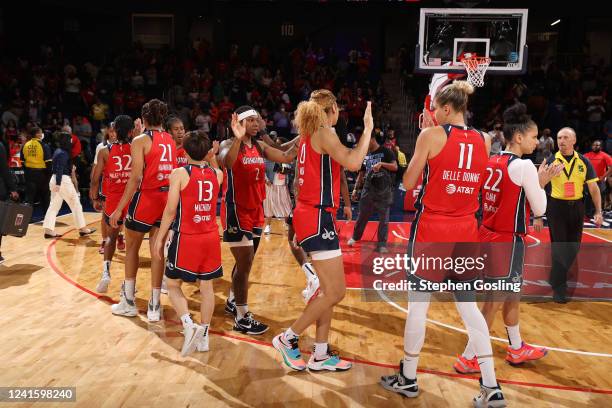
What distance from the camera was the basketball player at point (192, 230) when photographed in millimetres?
4484

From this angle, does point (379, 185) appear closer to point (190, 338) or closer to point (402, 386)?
point (190, 338)

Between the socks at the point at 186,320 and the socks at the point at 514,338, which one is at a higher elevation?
the socks at the point at 186,320

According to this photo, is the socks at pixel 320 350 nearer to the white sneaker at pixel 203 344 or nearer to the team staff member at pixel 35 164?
the white sneaker at pixel 203 344

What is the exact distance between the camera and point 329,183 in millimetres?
4191

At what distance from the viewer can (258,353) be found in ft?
15.6

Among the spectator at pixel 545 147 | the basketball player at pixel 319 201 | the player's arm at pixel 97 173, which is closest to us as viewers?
the basketball player at pixel 319 201

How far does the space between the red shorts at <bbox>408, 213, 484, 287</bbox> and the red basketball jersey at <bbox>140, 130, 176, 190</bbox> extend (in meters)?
2.76

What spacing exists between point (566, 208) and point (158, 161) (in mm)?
4578

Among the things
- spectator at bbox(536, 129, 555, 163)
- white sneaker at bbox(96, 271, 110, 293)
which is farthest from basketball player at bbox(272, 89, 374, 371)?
spectator at bbox(536, 129, 555, 163)

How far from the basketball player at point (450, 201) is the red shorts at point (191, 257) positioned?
166 centimetres

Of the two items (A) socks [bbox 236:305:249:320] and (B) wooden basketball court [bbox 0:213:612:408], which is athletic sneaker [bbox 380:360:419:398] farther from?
(A) socks [bbox 236:305:249:320]

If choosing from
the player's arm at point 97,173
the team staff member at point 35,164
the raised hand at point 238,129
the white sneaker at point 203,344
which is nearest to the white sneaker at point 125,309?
the white sneaker at point 203,344

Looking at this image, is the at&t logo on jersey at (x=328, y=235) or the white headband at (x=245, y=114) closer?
the at&t logo on jersey at (x=328, y=235)

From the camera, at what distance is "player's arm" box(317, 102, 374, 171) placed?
387 centimetres
